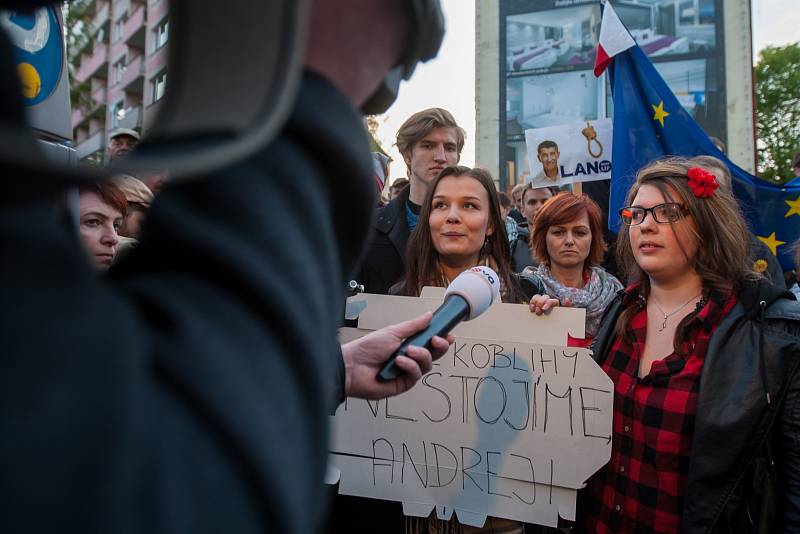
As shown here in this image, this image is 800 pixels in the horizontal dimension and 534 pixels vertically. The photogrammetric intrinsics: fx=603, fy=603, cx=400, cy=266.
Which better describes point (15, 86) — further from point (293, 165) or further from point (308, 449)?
point (308, 449)

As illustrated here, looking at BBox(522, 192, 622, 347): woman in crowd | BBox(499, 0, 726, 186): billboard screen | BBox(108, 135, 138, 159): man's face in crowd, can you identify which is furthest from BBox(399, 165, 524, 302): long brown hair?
BBox(499, 0, 726, 186): billboard screen

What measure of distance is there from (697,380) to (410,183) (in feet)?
6.84

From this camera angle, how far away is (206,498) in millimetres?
328

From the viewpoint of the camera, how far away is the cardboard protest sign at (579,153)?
205 inches

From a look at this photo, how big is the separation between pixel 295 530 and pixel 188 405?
10 cm

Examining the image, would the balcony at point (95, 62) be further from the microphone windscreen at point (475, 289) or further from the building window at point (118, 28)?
the microphone windscreen at point (475, 289)

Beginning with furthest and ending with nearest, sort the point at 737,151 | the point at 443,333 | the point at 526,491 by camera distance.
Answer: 1. the point at 737,151
2. the point at 526,491
3. the point at 443,333

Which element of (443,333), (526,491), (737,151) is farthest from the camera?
(737,151)

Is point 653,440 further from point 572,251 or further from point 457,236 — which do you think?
point 572,251

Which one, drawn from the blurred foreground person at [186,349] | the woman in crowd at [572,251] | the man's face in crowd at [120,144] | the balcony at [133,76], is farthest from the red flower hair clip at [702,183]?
the balcony at [133,76]

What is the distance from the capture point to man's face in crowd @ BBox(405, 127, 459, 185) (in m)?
3.65

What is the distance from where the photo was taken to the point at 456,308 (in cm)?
141

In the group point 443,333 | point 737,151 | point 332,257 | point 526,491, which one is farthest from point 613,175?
point 737,151

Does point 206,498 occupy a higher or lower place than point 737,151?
lower
